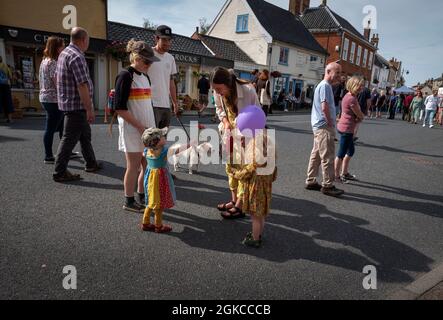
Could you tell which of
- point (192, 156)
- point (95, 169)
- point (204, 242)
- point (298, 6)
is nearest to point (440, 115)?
point (192, 156)

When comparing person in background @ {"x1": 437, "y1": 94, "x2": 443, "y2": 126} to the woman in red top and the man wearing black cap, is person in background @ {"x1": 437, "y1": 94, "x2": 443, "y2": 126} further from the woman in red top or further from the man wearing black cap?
the man wearing black cap

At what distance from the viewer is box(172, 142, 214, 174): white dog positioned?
5.82 m

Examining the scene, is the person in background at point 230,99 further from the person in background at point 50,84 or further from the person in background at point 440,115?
the person in background at point 440,115

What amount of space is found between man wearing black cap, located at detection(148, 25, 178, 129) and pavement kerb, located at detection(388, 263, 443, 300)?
11.7 ft

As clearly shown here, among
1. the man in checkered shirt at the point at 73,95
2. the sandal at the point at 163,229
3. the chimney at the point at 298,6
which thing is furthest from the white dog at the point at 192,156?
the chimney at the point at 298,6

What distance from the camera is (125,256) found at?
298cm

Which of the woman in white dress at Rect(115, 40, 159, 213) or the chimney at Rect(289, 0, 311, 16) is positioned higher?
the chimney at Rect(289, 0, 311, 16)

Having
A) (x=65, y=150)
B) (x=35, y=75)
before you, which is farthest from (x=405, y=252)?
(x=35, y=75)

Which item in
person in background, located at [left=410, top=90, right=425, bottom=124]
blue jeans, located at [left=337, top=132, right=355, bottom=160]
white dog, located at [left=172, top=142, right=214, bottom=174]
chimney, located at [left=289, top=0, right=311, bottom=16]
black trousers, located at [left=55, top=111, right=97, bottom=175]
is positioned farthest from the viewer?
chimney, located at [left=289, top=0, right=311, bottom=16]

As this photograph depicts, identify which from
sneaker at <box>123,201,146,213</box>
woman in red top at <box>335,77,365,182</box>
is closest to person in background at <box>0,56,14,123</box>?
sneaker at <box>123,201,146,213</box>

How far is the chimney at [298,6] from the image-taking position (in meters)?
39.0

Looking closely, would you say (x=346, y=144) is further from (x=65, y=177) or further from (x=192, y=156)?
(x=65, y=177)

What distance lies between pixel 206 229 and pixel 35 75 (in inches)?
577
